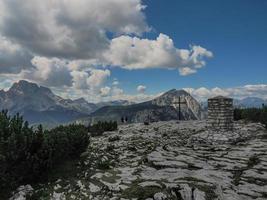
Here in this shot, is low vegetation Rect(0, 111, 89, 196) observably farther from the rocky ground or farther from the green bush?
the green bush

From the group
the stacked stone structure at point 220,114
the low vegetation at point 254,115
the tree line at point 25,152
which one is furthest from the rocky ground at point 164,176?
the low vegetation at point 254,115

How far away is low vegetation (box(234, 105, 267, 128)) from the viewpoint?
31562mm

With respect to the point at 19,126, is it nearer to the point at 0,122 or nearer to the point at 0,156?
the point at 0,122

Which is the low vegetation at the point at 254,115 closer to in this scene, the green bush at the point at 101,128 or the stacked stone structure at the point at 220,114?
the stacked stone structure at the point at 220,114

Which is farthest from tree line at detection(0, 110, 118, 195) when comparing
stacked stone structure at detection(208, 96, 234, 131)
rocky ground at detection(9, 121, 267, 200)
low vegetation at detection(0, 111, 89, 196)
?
stacked stone structure at detection(208, 96, 234, 131)

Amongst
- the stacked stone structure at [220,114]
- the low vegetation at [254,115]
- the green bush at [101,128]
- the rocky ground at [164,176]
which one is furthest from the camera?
the low vegetation at [254,115]

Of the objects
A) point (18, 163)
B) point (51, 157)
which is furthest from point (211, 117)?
point (18, 163)

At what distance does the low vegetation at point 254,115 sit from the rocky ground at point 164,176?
1396cm

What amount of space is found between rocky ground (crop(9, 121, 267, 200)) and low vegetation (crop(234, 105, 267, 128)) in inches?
550

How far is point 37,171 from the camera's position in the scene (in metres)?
11.8

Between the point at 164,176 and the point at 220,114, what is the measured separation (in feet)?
42.7

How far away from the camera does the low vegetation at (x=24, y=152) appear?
11109mm

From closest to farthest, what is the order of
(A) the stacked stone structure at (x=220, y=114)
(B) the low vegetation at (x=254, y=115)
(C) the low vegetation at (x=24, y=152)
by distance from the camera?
(C) the low vegetation at (x=24, y=152)
(A) the stacked stone structure at (x=220, y=114)
(B) the low vegetation at (x=254, y=115)

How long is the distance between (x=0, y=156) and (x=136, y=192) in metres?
5.04
